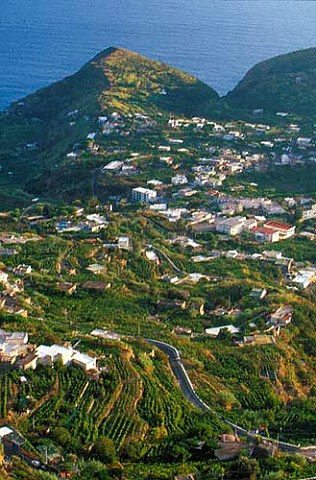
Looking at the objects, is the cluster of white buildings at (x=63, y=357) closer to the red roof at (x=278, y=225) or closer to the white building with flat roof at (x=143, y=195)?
the red roof at (x=278, y=225)

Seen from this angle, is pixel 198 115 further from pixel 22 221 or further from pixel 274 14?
pixel 274 14

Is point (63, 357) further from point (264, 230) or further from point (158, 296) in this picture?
point (264, 230)

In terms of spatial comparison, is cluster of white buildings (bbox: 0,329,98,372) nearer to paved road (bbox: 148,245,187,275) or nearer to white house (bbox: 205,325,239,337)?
white house (bbox: 205,325,239,337)

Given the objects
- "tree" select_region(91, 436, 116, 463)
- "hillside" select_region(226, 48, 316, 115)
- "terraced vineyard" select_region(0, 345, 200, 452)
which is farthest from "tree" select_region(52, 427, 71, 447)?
"hillside" select_region(226, 48, 316, 115)

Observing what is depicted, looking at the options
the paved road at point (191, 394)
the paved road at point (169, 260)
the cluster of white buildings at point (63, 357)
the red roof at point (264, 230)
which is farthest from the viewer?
the red roof at point (264, 230)

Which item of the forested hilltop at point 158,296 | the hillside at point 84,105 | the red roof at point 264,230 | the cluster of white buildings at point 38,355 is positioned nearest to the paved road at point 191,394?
the forested hilltop at point 158,296

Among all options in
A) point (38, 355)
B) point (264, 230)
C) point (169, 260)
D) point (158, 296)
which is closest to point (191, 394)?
point (38, 355)
